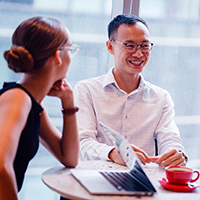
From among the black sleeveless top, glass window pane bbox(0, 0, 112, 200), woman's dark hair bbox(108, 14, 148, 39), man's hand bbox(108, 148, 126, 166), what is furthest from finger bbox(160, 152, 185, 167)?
glass window pane bbox(0, 0, 112, 200)

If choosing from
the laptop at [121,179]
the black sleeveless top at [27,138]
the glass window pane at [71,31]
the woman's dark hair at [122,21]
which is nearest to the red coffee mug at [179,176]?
the laptop at [121,179]

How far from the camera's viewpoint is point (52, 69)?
4.71 ft

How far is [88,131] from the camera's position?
6.76ft

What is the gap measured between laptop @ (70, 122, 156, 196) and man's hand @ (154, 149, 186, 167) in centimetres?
24

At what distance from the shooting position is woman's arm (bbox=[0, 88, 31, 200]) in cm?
116

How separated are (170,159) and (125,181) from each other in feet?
1.46

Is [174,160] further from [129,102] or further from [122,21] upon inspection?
[122,21]

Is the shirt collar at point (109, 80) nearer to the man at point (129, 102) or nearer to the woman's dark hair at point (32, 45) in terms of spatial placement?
the man at point (129, 102)

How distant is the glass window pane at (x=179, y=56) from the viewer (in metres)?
2.85

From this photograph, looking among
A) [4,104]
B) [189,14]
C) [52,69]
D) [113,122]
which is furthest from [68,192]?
[189,14]

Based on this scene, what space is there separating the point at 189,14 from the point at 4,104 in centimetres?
219

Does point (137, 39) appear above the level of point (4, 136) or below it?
above

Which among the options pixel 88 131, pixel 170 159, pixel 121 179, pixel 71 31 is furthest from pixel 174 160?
pixel 71 31

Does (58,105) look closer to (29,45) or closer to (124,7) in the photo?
(124,7)
